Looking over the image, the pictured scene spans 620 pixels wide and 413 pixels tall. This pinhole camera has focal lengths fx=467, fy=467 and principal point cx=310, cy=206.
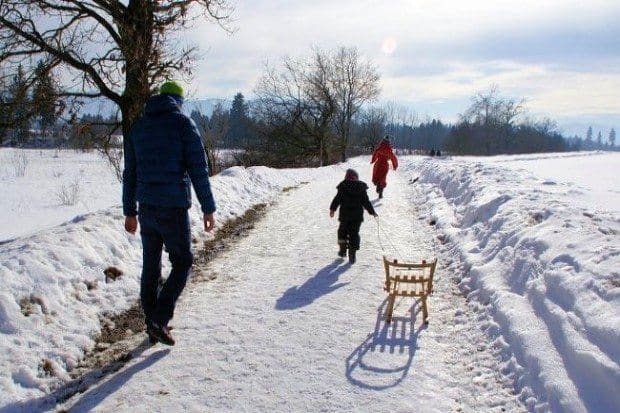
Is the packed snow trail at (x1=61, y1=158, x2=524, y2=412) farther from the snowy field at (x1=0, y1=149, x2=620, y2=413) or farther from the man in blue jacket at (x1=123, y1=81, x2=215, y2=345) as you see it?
the man in blue jacket at (x1=123, y1=81, x2=215, y2=345)

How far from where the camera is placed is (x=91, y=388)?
3832 mm

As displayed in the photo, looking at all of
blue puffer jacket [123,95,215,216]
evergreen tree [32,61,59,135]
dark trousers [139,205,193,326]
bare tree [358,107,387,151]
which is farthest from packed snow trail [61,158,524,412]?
bare tree [358,107,387,151]

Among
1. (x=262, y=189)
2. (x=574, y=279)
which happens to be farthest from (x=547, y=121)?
(x=574, y=279)

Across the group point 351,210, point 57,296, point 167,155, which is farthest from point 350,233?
point 57,296

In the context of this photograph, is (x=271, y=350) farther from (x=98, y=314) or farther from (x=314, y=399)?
(x=98, y=314)

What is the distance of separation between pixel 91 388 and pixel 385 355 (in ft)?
8.44

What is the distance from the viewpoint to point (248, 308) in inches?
215

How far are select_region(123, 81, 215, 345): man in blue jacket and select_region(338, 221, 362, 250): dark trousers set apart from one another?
11.7ft

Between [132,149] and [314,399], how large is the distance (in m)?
2.74

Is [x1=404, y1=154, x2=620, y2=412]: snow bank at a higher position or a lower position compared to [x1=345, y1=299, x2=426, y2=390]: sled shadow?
higher

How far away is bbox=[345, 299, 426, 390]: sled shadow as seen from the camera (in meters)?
3.97

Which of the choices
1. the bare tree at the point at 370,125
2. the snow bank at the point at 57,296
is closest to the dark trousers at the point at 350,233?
the snow bank at the point at 57,296

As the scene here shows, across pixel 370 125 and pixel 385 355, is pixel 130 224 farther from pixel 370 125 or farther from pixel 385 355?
pixel 370 125

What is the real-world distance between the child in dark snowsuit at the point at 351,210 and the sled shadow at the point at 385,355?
→ 93.4 inches
